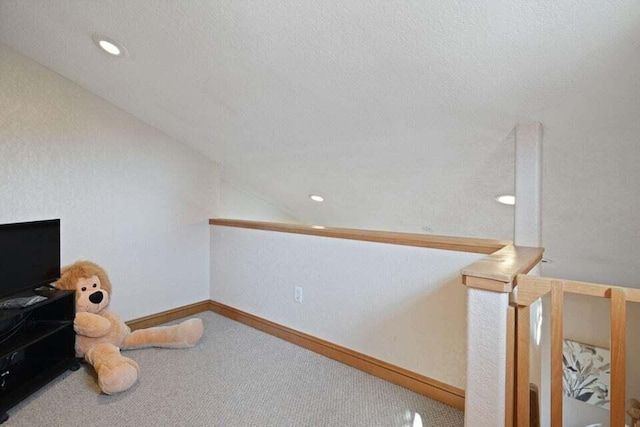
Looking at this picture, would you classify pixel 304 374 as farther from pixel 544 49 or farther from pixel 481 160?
pixel 544 49

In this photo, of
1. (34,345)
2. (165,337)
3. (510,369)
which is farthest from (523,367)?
(34,345)

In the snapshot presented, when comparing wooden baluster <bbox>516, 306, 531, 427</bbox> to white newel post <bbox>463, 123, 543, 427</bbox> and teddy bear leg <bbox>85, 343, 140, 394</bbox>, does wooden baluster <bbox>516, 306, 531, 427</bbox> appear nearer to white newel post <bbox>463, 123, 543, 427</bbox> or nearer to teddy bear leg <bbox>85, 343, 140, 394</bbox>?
white newel post <bbox>463, 123, 543, 427</bbox>

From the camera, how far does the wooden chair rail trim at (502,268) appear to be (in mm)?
1116

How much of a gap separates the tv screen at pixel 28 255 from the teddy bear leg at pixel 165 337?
671 mm

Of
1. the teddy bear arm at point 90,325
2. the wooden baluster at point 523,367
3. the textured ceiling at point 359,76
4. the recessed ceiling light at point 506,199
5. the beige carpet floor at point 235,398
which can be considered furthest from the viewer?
the recessed ceiling light at point 506,199

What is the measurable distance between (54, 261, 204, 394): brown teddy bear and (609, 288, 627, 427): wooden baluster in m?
2.28

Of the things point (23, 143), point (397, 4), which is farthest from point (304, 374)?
point (23, 143)

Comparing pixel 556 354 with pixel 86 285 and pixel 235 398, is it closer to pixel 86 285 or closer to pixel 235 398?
pixel 235 398

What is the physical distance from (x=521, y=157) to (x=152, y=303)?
119 inches

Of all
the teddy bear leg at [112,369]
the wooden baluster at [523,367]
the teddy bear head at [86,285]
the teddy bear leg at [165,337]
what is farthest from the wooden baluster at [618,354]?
the teddy bear head at [86,285]

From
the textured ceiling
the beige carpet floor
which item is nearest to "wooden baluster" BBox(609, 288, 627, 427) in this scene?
the beige carpet floor

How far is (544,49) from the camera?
4.40ft

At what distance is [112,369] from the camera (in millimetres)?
1897

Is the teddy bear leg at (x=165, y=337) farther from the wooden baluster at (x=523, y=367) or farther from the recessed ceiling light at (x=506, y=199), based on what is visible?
the recessed ceiling light at (x=506, y=199)
